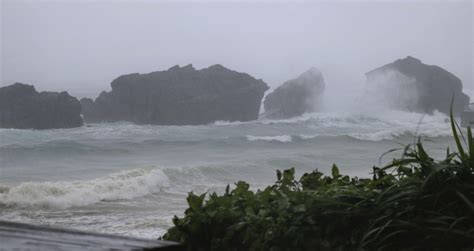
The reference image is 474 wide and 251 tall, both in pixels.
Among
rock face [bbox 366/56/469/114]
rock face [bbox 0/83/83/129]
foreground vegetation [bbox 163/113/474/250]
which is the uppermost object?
rock face [bbox 366/56/469/114]

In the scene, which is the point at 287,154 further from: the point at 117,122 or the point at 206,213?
the point at 206,213

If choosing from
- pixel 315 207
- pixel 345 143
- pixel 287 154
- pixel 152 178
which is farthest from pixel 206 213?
pixel 345 143

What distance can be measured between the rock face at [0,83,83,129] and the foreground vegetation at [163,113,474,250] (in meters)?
21.4

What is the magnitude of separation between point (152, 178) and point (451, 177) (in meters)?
9.52

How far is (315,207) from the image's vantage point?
1.85 metres

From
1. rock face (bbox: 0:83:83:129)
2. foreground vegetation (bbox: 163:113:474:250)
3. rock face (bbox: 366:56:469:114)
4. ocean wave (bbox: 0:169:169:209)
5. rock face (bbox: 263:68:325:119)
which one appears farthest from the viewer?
rock face (bbox: 263:68:325:119)

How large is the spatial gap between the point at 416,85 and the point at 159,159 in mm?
17498

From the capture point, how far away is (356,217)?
186 cm

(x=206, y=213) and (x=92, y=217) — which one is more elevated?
(x=206, y=213)

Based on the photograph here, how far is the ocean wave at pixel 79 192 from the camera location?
941 cm

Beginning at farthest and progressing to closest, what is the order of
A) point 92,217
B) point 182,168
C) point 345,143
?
point 345,143, point 182,168, point 92,217

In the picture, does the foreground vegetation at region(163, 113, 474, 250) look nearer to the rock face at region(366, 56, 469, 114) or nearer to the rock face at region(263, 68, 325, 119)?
the rock face at region(366, 56, 469, 114)

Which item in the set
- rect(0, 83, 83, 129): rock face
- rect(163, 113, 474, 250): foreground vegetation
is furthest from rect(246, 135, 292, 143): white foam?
rect(163, 113, 474, 250): foreground vegetation

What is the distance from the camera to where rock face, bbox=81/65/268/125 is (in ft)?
86.1
